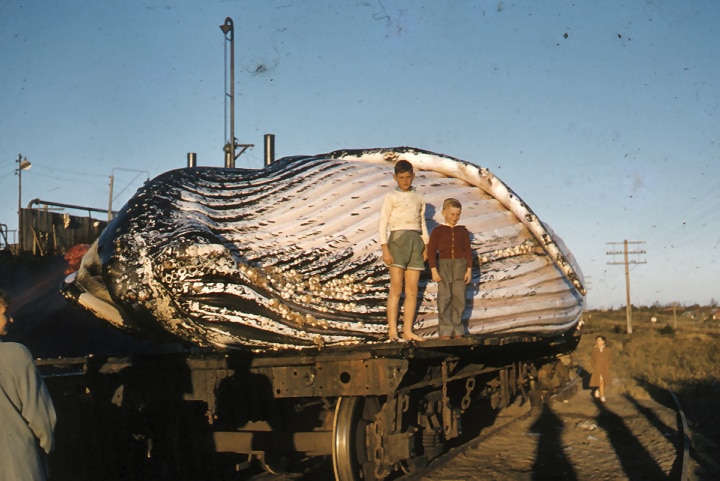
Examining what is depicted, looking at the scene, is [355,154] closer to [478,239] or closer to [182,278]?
[478,239]

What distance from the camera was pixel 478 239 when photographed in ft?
21.2

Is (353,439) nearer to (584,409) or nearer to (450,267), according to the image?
(450,267)

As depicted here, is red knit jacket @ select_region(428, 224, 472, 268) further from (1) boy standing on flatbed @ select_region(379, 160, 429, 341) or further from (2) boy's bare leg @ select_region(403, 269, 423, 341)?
(2) boy's bare leg @ select_region(403, 269, 423, 341)

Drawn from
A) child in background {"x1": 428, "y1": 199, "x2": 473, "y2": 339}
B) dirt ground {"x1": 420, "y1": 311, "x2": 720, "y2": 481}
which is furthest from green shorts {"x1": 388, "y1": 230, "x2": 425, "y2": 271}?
dirt ground {"x1": 420, "y1": 311, "x2": 720, "y2": 481}

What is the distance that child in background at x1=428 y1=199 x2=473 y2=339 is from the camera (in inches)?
221

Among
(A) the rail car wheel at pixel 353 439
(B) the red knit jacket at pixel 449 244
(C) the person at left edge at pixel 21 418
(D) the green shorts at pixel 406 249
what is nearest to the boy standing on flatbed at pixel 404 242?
(D) the green shorts at pixel 406 249

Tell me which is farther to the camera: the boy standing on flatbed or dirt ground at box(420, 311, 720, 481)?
dirt ground at box(420, 311, 720, 481)

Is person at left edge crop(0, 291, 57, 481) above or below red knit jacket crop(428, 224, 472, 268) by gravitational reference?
below

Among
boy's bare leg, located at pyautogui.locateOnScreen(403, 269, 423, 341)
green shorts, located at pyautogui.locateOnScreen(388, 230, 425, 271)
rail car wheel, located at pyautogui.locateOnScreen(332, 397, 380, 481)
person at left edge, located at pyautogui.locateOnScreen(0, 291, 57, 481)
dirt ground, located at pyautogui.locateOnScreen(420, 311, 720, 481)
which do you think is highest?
green shorts, located at pyautogui.locateOnScreen(388, 230, 425, 271)

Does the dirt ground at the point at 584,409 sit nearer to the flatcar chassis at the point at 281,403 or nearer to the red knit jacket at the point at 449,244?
the flatcar chassis at the point at 281,403

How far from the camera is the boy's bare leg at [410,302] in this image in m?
5.34

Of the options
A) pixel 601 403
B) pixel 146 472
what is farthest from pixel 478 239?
pixel 601 403

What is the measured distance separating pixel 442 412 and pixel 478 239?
1.47m

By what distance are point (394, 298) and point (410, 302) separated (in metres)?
0.17
